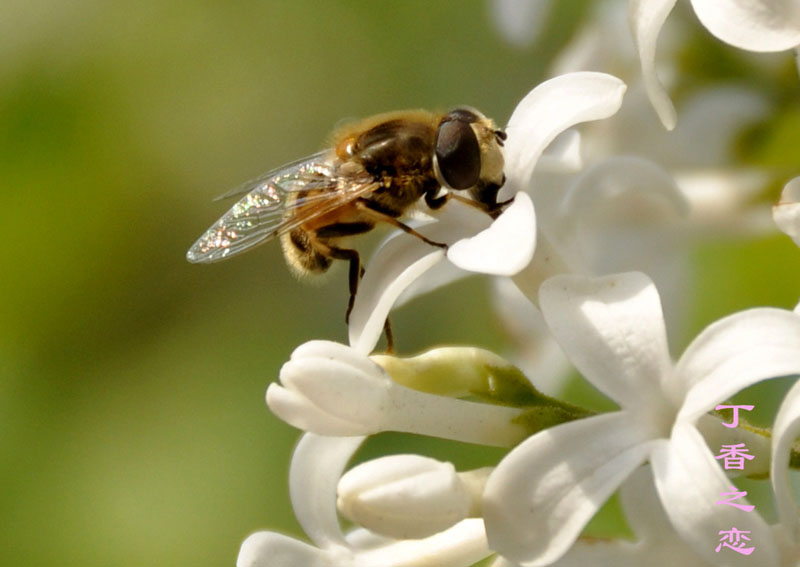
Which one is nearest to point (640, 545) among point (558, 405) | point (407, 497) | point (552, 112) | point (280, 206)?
point (558, 405)

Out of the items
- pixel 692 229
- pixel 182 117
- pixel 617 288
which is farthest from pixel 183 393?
pixel 617 288

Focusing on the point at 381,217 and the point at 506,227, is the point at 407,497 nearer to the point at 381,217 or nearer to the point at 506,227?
the point at 506,227

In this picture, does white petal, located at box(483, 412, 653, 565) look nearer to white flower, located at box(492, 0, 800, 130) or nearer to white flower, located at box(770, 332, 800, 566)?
white flower, located at box(770, 332, 800, 566)

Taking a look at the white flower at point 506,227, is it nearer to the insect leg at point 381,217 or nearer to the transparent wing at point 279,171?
the insect leg at point 381,217

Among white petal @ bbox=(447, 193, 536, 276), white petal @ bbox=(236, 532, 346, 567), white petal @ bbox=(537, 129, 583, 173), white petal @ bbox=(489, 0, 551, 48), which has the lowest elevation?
white petal @ bbox=(236, 532, 346, 567)

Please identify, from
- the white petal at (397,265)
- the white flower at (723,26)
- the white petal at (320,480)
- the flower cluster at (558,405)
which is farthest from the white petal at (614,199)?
the white petal at (320,480)

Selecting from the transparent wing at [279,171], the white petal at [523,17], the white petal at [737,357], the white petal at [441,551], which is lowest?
the white petal at [441,551]

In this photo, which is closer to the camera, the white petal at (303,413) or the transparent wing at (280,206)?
the white petal at (303,413)

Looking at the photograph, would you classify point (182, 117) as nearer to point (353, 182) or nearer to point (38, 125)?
point (38, 125)

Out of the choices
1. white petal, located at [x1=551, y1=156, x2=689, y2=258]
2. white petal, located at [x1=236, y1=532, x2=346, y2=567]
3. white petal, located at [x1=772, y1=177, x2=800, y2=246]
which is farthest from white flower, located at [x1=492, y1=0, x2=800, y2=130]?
white petal, located at [x1=236, y1=532, x2=346, y2=567]
